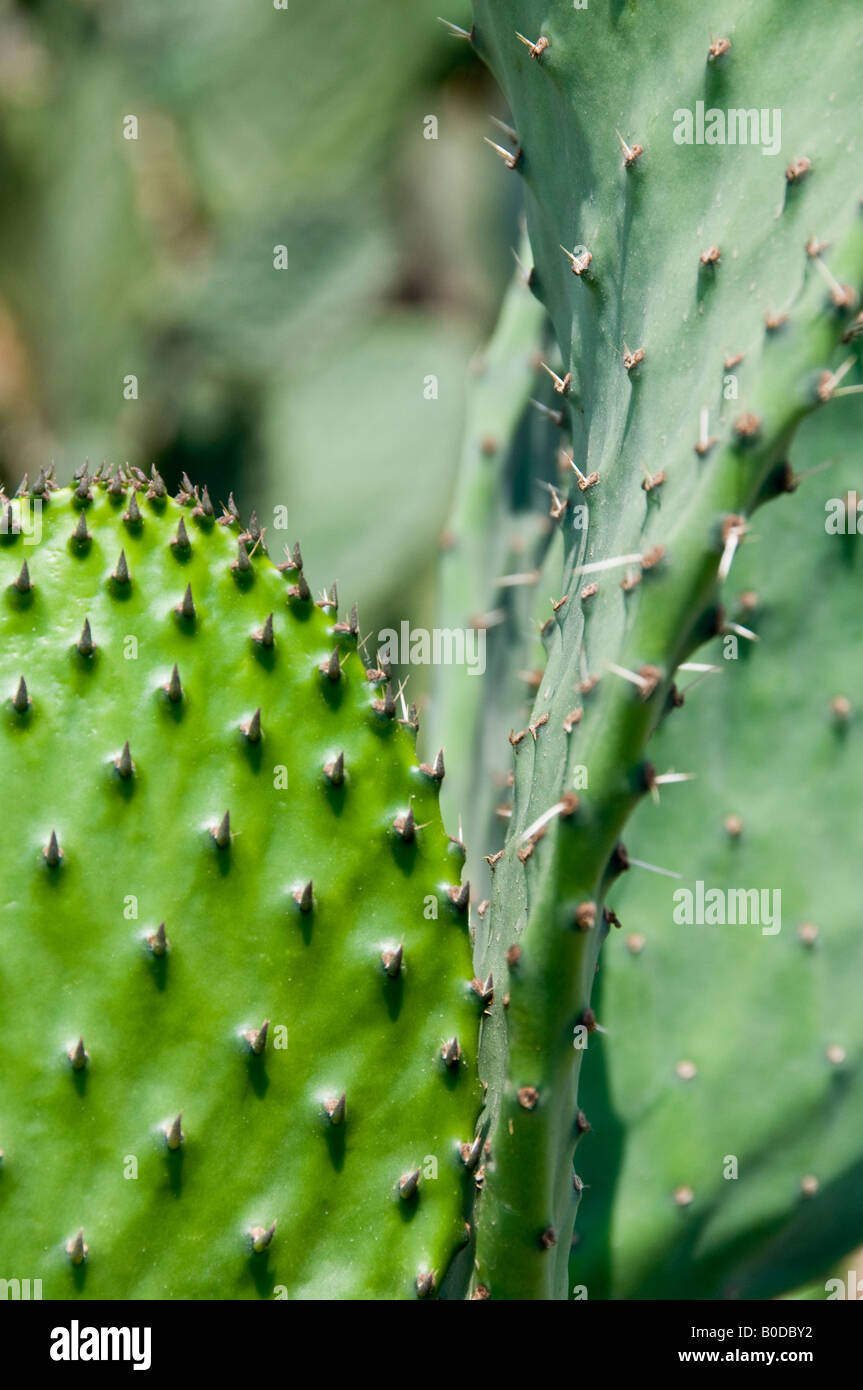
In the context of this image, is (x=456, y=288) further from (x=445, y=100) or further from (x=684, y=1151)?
(x=684, y=1151)

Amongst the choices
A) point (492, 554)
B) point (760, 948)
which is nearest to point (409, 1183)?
point (760, 948)

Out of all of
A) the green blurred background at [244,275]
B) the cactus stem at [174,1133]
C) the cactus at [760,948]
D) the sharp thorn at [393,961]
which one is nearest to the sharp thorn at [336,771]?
the sharp thorn at [393,961]

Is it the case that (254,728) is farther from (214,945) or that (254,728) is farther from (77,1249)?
(77,1249)

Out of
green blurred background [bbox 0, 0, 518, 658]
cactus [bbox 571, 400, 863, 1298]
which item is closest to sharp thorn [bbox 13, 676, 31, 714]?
cactus [bbox 571, 400, 863, 1298]

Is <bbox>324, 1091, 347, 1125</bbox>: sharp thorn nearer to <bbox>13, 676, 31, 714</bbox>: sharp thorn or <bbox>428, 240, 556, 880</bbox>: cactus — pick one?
<bbox>13, 676, 31, 714</bbox>: sharp thorn

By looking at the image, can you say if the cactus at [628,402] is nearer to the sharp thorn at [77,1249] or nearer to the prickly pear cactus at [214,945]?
the prickly pear cactus at [214,945]

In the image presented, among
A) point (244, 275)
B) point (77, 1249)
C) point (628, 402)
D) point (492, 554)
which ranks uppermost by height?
point (244, 275)
